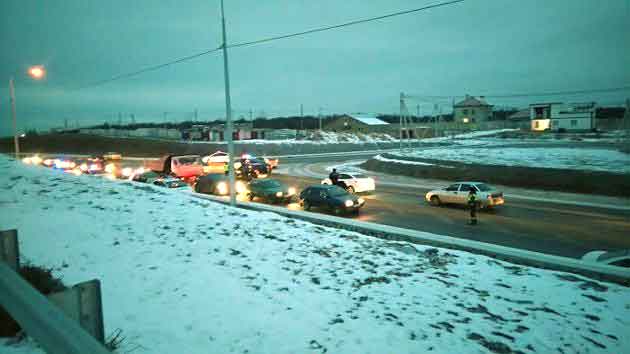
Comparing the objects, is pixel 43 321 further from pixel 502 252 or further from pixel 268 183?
pixel 268 183

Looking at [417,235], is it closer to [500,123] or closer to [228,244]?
[228,244]

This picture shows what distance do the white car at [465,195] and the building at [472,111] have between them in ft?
320

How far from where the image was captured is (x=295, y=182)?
3119 cm

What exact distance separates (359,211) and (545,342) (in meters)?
13.9

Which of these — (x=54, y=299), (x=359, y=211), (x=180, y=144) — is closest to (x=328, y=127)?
(x=180, y=144)

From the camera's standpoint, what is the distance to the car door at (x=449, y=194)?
787 inches

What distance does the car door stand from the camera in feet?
65.6

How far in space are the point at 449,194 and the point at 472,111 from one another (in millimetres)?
99541

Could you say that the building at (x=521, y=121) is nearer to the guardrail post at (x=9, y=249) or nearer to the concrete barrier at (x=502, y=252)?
the concrete barrier at (x=502, y=252)

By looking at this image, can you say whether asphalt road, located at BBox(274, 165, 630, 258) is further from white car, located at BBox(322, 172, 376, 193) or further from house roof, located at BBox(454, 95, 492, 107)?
house roof, located at BBox(454, 95, 492, 107)

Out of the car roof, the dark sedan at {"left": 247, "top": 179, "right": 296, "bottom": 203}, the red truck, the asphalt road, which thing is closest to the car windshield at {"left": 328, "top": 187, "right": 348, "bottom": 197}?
the asphalt road

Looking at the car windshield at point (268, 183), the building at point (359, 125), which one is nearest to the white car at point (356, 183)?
the car windshield at point (268, 183)

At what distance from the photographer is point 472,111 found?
4377 inches

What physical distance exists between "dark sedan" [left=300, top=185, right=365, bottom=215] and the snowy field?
713 centimetres
